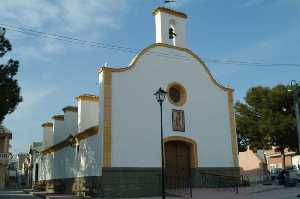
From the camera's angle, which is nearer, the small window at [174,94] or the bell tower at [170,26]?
the small window at [174,94]

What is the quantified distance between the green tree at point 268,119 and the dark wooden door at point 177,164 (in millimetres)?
12444

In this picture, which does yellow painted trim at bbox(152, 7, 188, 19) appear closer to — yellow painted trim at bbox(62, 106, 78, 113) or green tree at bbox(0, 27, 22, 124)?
green tree at bbox(0, 27, 22, 124)

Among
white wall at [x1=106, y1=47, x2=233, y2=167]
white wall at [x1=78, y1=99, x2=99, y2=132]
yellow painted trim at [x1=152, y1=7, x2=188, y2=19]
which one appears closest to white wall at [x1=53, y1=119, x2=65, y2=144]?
white wall at [x1=78, y1=99, x2=99, y2=132]

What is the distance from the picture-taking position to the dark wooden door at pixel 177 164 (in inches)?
909

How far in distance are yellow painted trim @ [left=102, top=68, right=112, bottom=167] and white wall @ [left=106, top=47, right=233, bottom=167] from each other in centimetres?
27

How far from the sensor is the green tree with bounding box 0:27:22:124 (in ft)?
62.3

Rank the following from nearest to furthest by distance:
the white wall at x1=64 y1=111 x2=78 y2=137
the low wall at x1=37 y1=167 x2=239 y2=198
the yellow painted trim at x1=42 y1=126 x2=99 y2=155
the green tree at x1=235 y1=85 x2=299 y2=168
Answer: the low wall at x1=37 y1=167 x2=239 y2=198 → the yellow painted trim at x1=42 y1=126 x2=99 y2=155 → the green tree at x1=235 y1=85 x2=299 y2=168 → the white wall at x1=64 y1=111 x2=78 y2=137

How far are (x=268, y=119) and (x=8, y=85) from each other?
22749 mm

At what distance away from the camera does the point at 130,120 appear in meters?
21.8

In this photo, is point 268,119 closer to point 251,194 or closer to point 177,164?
point 177,164

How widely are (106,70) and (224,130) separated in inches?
351

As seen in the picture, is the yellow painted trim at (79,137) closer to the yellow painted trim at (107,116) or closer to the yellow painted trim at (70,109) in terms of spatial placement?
the yellow painted trim at (107,116)

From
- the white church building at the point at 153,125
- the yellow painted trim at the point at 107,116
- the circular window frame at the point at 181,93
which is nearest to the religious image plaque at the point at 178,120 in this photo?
the white church building at the point at 153,125

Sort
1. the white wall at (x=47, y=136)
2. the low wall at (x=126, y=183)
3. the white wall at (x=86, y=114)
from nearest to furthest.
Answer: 1. the low wall at (x=126, y=183)
2. the white wall at (x=86, y=114)
3. the white wall at (x=47, y=136)
